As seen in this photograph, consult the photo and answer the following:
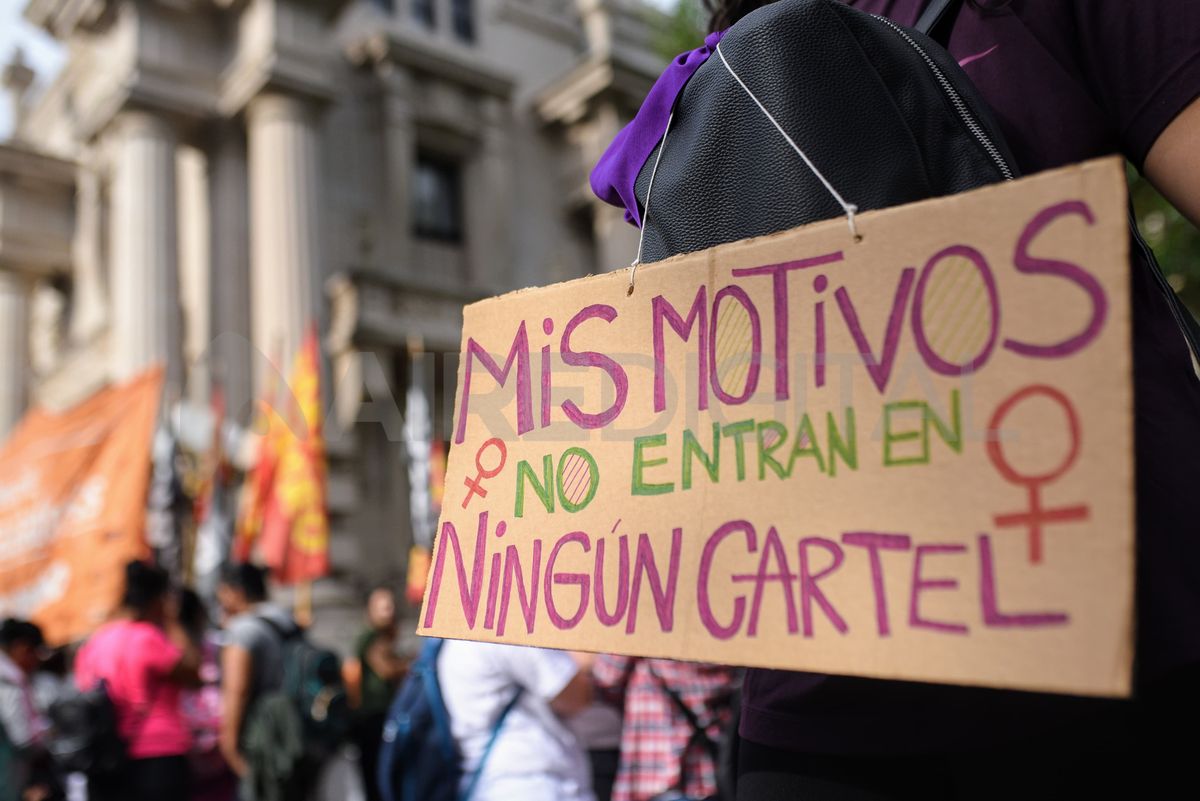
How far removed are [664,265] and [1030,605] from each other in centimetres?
54

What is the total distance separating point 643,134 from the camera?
1.41 meters

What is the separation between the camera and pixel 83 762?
488 centimetres

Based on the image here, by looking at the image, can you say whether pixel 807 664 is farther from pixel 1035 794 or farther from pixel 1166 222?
A: pixel 1166 222

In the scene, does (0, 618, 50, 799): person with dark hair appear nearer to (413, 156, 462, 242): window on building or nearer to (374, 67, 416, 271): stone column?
(374, 67, 416, 271): stone column

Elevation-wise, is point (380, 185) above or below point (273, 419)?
above

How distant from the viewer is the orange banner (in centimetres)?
645

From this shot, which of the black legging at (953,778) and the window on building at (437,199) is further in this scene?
the window on building at (437,199)

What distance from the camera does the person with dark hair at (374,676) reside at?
22.6 feet

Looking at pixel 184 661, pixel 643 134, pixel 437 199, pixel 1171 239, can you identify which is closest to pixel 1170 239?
pixel 1171 239

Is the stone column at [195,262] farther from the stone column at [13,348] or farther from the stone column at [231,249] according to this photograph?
the stone column at [13,348]

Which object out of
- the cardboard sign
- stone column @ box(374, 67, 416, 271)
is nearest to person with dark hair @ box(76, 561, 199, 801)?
the cardboard sign

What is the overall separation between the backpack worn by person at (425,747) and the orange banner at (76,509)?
11.1 feet

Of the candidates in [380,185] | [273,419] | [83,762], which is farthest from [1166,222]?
[380,185]

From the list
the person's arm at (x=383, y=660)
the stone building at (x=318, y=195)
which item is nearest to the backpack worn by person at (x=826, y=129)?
the person's arm at (x=383, y=660)
